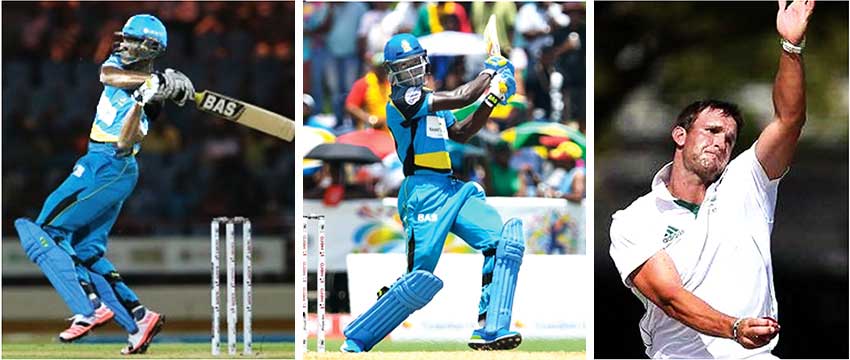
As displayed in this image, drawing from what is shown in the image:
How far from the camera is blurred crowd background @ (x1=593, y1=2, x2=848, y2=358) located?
21.7ft

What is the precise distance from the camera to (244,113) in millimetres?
6801

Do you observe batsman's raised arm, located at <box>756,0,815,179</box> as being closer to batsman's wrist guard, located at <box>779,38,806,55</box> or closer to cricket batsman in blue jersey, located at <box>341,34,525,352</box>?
batsman's wrist guard, located at <box>779,38,806,55</box>

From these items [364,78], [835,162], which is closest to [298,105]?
[364,78]

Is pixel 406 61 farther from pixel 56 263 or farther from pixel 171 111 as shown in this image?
pixel 56 263

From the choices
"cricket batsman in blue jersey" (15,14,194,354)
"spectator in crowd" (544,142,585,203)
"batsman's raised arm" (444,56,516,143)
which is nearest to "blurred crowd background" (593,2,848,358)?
"spectator in crowd" (544,142,585,203)

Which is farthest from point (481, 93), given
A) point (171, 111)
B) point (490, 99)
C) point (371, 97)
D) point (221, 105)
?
point (171, 111)

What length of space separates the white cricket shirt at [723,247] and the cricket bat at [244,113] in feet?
4.83

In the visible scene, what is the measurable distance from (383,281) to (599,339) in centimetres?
93

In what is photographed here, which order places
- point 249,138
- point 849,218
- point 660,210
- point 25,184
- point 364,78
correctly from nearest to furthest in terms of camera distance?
point 660,210, point 364,78, point 849,218, point 25,184, point 249,138

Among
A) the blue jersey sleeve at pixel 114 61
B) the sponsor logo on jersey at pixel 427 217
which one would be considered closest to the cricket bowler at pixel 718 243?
the sponsor logo on jersey at pixel 427 217

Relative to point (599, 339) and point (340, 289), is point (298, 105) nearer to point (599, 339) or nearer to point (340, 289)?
point (340, 289)

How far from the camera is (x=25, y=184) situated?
7.58m

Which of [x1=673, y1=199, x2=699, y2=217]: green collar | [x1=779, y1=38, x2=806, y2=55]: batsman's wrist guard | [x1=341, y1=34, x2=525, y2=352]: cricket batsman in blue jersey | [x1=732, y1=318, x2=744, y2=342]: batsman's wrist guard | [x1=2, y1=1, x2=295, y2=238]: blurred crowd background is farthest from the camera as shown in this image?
[x1=2, y1=1, x2=295, y2=238]: blurred crowd background

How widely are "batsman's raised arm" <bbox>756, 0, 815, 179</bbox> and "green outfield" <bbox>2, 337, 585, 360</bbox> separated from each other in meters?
1.06
